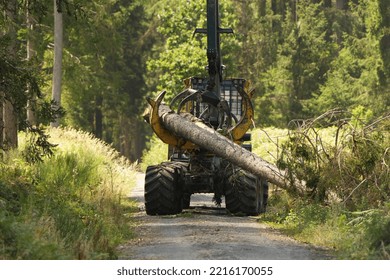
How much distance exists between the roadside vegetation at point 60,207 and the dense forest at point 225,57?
1358 cm

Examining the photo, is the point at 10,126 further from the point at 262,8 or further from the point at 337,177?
the point at 262,8

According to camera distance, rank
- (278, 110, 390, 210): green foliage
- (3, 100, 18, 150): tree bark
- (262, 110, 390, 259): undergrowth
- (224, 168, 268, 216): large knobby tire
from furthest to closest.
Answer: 1. (3, 100, 18, 150): tree bark
2. (224, 168, 268, 216): large knobby tire
3. (278, 110, 390, 210): green foliage
4. (262, 110, 390, 259): undergrowth

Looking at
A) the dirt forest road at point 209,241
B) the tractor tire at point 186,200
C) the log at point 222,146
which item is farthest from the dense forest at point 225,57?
the dirt forest road at point 209,241

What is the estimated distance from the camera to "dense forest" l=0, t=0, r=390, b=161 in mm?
44750

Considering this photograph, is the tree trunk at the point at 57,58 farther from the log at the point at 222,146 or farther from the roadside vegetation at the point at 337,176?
the roadside vegetation at the point at 337,176

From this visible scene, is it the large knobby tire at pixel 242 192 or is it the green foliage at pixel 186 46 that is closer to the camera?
the large knobby tire at pixel 242 192

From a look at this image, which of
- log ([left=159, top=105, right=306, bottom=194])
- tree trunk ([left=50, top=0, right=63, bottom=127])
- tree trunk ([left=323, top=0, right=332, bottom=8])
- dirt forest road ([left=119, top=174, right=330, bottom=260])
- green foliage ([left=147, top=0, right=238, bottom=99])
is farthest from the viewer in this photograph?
tree trunk ([left=323, top=0, right=332, bottom=8])

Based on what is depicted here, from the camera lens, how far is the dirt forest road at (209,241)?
1441cm

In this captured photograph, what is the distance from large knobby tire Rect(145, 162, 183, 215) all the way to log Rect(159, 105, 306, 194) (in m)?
0.84

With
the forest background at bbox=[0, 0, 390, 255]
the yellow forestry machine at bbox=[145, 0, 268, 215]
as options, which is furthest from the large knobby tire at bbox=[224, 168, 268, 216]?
the forest background at bbox=[0, 0, 390, 255]

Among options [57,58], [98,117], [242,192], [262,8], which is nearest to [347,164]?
[242,192]

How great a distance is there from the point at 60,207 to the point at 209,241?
8.66 feet

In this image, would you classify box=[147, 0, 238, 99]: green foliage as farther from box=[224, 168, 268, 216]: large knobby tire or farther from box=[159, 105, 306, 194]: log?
box=[224, 168, 268, 216]: large knobby tire

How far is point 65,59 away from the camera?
Answer: 42.2 meters
